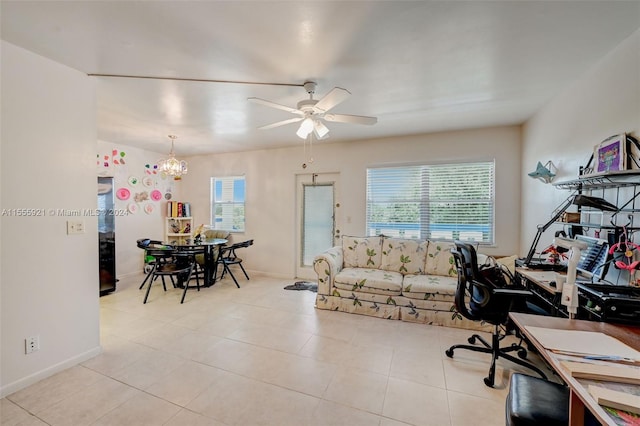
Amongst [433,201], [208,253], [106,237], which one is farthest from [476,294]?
[106,237]

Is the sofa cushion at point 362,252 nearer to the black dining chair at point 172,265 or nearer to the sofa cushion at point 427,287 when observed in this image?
the sofa cushion at point 427,287

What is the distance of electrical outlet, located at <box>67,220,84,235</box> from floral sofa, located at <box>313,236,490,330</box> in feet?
7.96

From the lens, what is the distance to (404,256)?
3742mm

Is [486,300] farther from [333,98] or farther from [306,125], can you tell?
[306,125]

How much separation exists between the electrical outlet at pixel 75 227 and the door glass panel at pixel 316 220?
3284mm

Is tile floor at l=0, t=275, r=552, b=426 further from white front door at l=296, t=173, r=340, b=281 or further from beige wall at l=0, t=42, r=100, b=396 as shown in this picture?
white front door at l=296, t=173, r=340, b=281

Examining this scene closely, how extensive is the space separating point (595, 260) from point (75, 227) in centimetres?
416

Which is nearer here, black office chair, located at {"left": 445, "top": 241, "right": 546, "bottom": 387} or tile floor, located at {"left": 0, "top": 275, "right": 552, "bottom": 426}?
tile floor, located at {"left": 0, "top": 275, "right": 552, "bottom": 426}

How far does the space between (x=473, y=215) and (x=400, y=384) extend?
2.88 m

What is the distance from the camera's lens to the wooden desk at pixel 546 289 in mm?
1848

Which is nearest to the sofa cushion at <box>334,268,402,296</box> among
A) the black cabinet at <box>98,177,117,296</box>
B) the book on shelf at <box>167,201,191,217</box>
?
the black cabinet at <box>98,177,117,296</box>

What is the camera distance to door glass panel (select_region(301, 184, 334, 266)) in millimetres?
4898

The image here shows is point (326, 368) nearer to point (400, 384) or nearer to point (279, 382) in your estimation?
point (279, 382)

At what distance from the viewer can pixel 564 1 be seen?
58.6 inches
